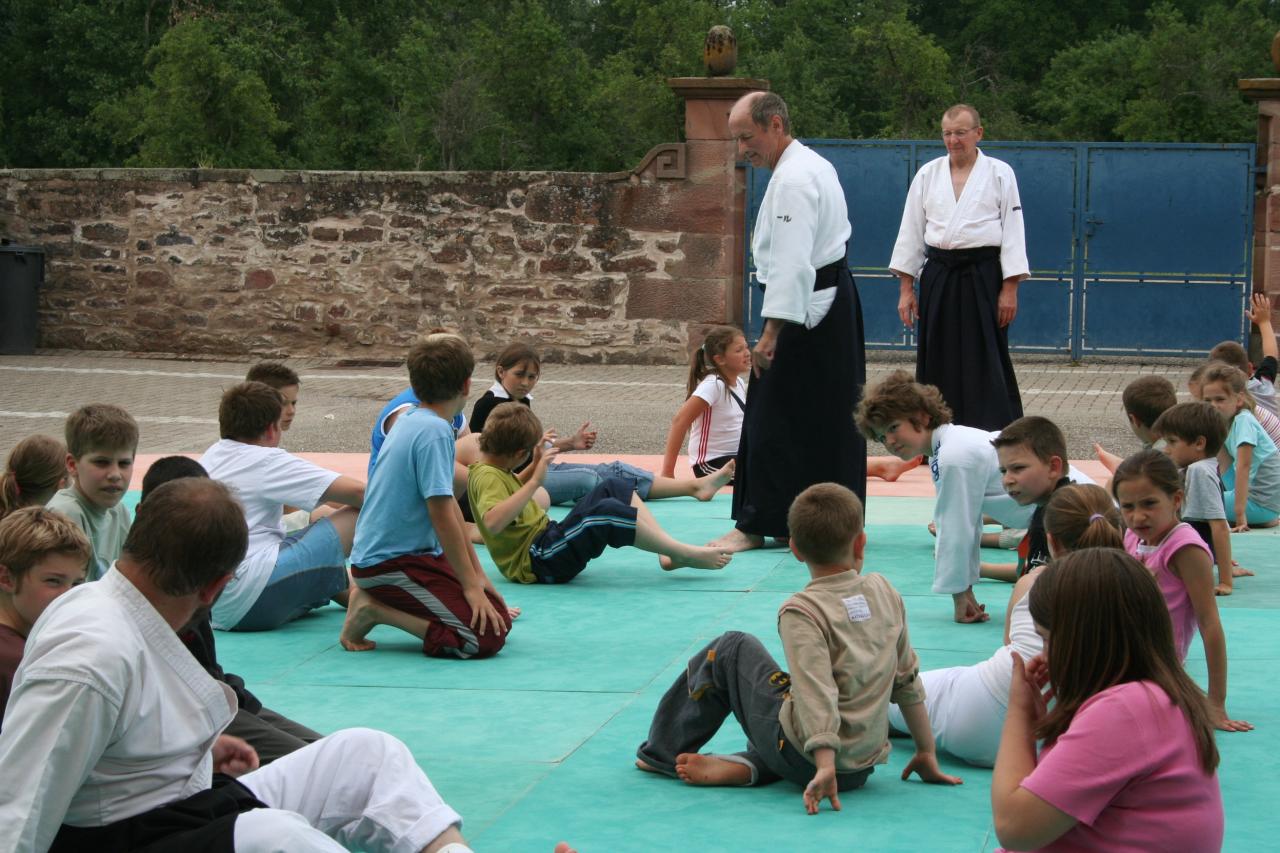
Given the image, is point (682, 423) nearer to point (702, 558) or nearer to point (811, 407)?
point (811, 407)

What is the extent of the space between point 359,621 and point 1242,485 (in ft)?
12.9

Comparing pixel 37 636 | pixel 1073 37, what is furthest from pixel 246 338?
pixel 1073 37

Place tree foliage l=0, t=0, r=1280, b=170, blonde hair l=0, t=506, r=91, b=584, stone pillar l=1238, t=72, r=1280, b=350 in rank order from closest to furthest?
blonde hair l=0, t=506, r=91, b=584 < stone pillar l=1238, t=72, r=1280, b=350 < tree foliage l=0, t=0, r=1280, b=170

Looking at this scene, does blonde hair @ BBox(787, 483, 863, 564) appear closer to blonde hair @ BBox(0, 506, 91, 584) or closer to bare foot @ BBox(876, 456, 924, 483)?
blonde hair @ BBox(0, 506, 91, 584)

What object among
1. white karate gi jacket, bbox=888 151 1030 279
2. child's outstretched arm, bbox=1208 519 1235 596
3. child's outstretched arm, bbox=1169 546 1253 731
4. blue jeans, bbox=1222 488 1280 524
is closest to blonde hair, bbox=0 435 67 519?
child's outstretched arm, bbox=1169 546 1253 731

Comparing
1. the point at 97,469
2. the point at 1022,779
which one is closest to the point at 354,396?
the point at 97,469

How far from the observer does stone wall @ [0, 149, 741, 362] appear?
1521 cm

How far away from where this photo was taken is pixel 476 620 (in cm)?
527

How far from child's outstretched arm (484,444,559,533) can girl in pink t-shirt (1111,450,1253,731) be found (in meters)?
2.26

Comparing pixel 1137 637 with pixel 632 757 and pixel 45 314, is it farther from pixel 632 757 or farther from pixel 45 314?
pixel 45 314

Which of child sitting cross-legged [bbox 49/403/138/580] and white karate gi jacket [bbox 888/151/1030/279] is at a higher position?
white karate gi jacket [bbox 888/151/1030/279]

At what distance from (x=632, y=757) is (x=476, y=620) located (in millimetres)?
1158

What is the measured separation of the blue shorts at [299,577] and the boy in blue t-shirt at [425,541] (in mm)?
343

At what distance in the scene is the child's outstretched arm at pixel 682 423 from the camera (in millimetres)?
8047
